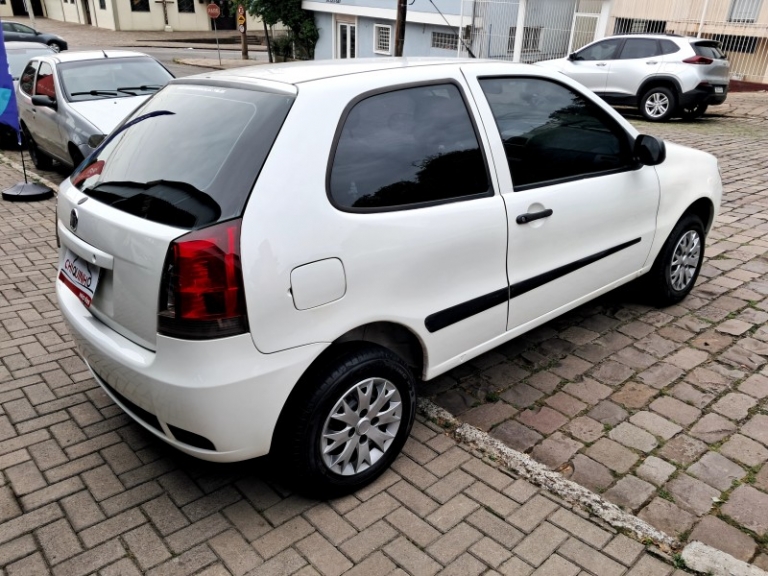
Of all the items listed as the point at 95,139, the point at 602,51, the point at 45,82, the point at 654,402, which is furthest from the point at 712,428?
the point at 602,51

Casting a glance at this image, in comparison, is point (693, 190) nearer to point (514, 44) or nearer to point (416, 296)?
point (416, 296)

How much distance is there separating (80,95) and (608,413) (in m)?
7.22

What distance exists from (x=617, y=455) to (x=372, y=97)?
2051mm

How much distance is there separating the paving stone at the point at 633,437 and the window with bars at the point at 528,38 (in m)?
17.3

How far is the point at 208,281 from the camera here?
2285mm

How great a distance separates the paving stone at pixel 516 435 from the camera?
3.17 m

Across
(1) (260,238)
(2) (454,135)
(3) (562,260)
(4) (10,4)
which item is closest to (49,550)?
(1) (260,238)

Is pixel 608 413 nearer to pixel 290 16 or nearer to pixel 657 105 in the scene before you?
pixel 657 105

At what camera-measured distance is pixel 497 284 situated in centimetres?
317

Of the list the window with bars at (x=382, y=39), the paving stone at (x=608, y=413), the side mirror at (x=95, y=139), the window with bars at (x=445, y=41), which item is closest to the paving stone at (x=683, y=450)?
the paving stone at (x=608, y=413)

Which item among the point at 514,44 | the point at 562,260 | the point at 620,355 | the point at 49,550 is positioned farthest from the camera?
the point at 514,44

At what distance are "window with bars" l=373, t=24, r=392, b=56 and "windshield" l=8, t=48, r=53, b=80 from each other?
12985mm

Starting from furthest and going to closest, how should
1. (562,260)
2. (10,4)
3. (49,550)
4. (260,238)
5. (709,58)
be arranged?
(10,4)
(709,58)
(562,260)
(49,550)
(260,238)

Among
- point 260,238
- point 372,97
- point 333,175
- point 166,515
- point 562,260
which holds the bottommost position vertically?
point 166,515
